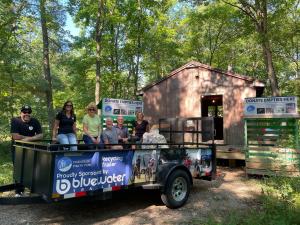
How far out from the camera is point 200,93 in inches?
579

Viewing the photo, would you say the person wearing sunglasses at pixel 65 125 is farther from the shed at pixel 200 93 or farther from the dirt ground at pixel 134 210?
the shed at pixel 200 93

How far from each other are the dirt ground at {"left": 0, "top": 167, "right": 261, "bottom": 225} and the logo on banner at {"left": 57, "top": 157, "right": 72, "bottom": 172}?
1406mm

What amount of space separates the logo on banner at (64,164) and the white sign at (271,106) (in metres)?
7.46

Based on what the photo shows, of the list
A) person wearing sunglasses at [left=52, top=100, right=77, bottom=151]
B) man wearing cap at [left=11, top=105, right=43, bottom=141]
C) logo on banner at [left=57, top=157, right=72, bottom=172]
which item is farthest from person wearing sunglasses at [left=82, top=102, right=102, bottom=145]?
logo on banner at [left=57, top=157, right=72, bottom=172]

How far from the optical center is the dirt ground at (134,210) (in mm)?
5773

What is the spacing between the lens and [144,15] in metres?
22.3

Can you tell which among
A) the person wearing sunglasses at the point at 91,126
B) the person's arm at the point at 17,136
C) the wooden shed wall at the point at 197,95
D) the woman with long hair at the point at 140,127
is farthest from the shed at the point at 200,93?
the person's arm at the point at 17,136

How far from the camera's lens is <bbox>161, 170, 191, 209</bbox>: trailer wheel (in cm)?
633

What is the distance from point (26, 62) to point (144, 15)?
9.93 metres

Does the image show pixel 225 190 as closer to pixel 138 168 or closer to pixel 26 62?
pixel 138 168

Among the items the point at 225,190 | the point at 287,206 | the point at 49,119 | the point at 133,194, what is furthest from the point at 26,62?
the point at 287,206

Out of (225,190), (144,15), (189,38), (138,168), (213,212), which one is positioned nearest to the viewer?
(138,168)

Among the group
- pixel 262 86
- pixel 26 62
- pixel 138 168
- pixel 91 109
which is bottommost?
pixel 138 168

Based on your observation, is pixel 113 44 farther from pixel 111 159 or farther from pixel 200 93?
pixel 111 159
